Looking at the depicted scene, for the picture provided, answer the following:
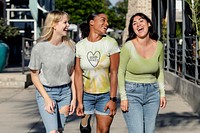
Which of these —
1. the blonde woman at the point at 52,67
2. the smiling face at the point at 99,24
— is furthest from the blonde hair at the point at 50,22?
Result: the smiling face at the point at 99,24

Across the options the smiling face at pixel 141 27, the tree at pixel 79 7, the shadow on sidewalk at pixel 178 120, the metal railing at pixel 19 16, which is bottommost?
the shadow on sidewalk at pixel 178 120

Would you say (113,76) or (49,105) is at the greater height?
(113,76)

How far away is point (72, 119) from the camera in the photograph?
10148 mm

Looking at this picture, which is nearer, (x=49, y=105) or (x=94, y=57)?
(x=49, y=105)

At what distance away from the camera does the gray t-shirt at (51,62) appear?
5.45 meters

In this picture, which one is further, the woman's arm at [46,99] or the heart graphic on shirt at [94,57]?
the heart graphic on shirt at [94,57]

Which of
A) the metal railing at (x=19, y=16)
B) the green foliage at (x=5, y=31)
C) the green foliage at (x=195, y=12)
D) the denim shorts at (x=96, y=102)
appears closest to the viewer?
the denim shorts at (x=96, y=102)

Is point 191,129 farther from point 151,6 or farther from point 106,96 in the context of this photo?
point 151,6

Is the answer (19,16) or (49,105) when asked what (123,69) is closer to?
(49,105)

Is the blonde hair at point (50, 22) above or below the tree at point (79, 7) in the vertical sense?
below

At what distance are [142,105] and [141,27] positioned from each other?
2.54 feet

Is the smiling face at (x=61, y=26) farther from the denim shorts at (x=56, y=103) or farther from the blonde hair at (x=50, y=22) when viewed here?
the denim shorts at (x=56, y=103)

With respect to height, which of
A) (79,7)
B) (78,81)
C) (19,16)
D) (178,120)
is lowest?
(178,120)

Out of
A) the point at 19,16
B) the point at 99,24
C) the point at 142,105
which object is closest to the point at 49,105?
the point at 142,105
